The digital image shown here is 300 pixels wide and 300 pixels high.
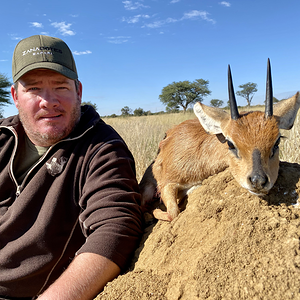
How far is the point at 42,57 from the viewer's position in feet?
8.93

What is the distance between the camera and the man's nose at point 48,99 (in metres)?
2.71

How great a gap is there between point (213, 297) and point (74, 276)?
104cm

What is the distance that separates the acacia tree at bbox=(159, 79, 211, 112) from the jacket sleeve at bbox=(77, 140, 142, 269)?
3173cm

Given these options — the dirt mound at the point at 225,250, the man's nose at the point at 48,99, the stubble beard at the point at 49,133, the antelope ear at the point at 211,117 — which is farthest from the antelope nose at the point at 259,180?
the man's nose at the point at 48,99

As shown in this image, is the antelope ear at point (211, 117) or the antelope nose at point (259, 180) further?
the antelope ear at point (211, 117)

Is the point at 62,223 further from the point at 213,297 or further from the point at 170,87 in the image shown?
the point at 170,87

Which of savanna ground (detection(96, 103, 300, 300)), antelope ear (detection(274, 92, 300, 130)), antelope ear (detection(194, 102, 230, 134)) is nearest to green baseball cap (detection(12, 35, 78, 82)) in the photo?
antelope ear (detection(194, 102, 230, 134))

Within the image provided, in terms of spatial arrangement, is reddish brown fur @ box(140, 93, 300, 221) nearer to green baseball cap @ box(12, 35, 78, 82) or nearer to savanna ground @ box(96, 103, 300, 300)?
savanna ground @ box(96, 103, 300, 300)

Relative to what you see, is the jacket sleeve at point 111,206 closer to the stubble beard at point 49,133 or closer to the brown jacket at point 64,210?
the brown jacket at point 64,210

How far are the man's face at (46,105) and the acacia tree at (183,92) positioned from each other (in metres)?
31.4

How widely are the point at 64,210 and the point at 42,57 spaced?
1608 millimetres

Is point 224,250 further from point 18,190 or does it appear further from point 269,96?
point 18,190

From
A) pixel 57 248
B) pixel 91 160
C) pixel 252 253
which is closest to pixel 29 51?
pixel 91 160

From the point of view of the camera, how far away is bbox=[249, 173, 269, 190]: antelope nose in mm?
1911
